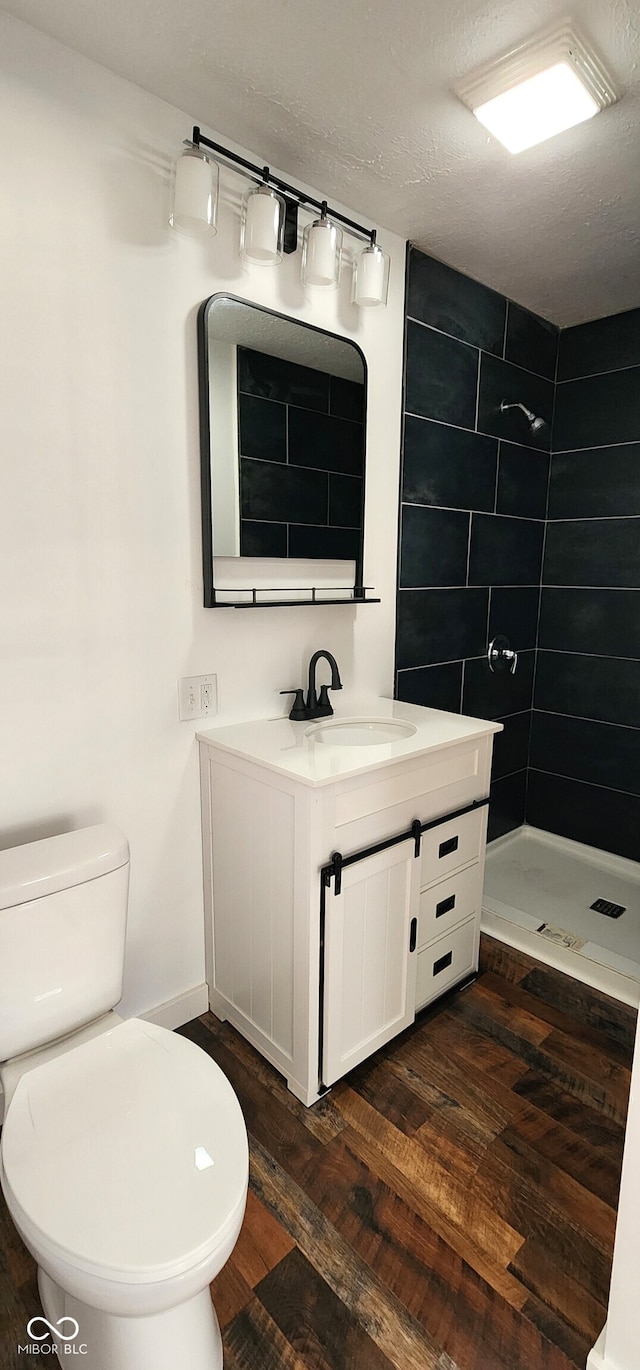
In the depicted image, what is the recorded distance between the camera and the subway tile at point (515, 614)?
2.71 meters

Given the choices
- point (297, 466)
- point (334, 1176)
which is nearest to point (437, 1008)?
point (334, 1176)

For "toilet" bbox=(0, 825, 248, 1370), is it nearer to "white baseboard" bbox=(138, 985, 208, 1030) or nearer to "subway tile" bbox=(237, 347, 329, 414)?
"white baseboard" bbox=(138, 985, 208, 1030)

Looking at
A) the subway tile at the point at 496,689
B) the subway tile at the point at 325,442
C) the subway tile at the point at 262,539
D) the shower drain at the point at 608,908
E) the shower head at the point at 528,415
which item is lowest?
the shower drain at the point at 608,908

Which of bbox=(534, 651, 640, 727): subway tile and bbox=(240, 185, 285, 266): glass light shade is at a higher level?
bbox=(240, 185, 285, 266): glass light shade

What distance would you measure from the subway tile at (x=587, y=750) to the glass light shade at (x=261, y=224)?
7.34ft

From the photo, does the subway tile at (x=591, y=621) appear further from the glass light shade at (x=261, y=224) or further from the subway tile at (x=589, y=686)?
the glass light shade at (x=261, y=224)

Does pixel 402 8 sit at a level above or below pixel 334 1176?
above

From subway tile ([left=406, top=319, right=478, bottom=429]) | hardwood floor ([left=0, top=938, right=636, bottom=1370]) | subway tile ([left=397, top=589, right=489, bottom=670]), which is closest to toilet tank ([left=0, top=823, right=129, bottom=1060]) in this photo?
hardwood floor ([left=0, top=938, right=636, bottom=1370])

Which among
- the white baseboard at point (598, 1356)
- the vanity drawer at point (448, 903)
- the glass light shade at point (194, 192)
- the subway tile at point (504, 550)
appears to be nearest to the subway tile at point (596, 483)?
the subway tile at point (504, 550)

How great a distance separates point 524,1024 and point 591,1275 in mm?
681

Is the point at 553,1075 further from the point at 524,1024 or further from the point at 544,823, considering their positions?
the point at 544,823

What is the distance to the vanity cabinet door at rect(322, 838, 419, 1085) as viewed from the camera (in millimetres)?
1521

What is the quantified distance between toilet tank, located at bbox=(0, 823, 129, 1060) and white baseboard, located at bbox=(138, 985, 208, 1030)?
0.50 meters

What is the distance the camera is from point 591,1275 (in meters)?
1.21
